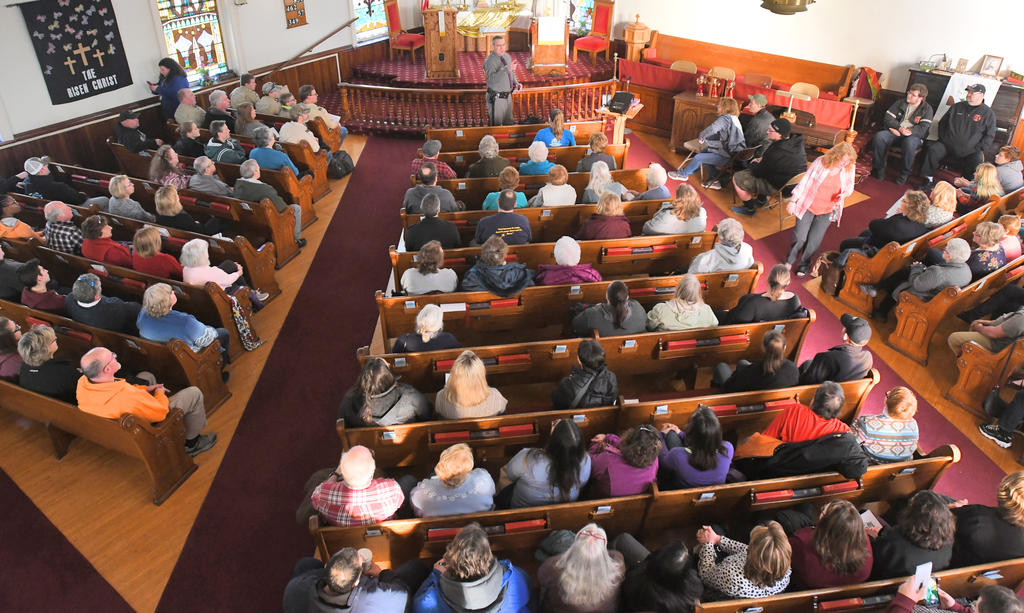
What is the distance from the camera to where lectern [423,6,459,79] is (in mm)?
11203

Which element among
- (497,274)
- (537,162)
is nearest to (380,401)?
(497,274)

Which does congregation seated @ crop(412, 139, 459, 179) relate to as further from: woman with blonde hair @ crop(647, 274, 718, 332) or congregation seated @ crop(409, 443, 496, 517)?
congregation seated @ crop(409, 443, 496, 517)

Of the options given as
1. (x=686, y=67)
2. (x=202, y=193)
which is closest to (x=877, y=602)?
(x=202, y=193)

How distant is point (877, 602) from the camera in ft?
8.97

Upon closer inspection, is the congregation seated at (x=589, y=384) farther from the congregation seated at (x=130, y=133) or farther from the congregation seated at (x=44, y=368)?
the congregation seated at (x=130, y=133)

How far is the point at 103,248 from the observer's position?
520 centimetres

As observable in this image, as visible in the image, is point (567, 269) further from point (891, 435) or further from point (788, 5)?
point (891, 435)

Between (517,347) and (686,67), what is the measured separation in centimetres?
784

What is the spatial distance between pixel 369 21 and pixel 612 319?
1120cm

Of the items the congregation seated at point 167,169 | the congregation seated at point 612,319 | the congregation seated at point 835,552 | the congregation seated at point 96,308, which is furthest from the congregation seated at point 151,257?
the congregation seated at point 835,552

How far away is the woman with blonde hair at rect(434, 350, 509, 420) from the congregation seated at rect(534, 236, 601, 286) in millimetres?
1351

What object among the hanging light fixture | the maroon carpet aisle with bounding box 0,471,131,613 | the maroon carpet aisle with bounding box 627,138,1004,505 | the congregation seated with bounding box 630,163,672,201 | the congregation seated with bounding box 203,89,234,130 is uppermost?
the hanging light fixture

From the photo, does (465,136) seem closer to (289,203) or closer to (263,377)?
(289,203)

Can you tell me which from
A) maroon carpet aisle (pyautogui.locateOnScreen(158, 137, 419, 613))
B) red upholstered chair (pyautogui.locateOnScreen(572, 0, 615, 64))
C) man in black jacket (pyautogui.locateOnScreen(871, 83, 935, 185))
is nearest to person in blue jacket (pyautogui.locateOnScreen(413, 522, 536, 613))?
maroon carpet aisle (pyautogui.locateOnScreen(158, 137, 419, 613))
